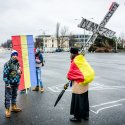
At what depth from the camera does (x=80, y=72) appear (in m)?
7.37

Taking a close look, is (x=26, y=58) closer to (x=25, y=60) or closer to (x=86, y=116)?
(x=25, y=60)

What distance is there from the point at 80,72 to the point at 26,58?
3.86m

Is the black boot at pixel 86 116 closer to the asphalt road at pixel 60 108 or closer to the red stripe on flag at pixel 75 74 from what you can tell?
the asphalt road at pixel 60 108

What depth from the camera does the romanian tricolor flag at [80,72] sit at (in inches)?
289

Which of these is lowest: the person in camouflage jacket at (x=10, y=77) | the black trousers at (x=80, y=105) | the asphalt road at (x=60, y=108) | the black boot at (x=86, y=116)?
the asphalt road at (x=60, y=108)

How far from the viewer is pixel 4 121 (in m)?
7.51

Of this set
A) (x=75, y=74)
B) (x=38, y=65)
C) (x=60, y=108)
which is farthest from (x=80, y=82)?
(x=38, y=65)

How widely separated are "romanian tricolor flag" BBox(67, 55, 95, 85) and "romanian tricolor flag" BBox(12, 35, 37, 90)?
3.59 meters

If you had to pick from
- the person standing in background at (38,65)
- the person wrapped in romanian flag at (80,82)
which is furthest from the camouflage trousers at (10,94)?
the person standing in background at (38,65)

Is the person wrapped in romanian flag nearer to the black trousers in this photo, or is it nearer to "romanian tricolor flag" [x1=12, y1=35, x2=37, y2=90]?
the black trousers

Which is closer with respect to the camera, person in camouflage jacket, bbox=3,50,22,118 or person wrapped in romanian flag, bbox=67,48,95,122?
person wrapped in romanian flag, bbox=67,48,95,122

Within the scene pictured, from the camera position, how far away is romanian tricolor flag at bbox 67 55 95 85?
7.33 metres

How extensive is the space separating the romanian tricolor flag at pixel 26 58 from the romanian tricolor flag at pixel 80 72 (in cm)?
359

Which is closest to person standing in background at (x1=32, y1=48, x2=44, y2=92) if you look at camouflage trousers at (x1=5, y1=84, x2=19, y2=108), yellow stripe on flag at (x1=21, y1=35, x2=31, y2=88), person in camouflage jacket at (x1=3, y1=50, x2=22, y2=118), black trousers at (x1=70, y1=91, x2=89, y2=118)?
yellow stripe on flag at (x1=21, y1=35, x2=31, y2=88)
